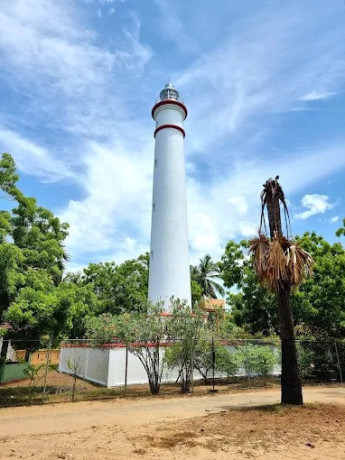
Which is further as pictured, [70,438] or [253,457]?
[70,438]

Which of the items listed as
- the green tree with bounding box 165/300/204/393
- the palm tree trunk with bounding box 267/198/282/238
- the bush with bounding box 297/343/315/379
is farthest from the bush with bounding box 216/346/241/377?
the palm tree trunk with bounding box 267/198/282/238

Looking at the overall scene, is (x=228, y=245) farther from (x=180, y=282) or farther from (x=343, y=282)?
(x=343, y=282)

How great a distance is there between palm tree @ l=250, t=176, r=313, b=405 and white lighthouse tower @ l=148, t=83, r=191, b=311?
8445 mm

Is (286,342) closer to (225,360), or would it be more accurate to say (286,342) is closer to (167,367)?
(225,360)

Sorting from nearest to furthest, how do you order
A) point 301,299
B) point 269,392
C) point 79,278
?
point 269,392, point 301,299, point 79,278

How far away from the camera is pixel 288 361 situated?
35.8ft

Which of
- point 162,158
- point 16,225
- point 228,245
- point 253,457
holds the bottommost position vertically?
point 253,457

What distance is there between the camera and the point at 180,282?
21047 millimetres

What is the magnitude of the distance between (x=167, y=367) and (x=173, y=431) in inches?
320

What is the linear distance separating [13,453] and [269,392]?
36.3 feet

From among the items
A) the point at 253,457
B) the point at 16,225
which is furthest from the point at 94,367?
the point at 253,457

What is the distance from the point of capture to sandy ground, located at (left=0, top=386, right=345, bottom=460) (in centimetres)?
634

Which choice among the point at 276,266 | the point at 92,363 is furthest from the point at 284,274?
the point at 92,363

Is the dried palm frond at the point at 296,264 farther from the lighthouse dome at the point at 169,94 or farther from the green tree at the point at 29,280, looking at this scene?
the lighthouse dome at the point at 169,94
